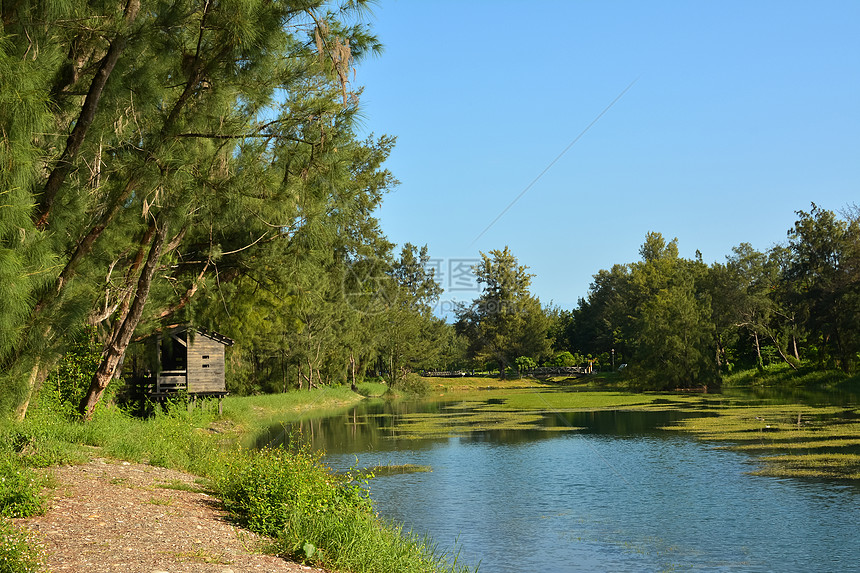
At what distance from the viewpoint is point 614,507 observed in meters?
15.0

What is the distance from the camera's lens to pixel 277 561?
25.0 ft

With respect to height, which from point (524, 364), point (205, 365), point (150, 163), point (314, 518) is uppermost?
point (150, 163)

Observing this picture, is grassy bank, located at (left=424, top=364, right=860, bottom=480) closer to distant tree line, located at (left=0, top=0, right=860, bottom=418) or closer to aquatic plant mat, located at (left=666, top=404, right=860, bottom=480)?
aquatic plant mat, located at (left=666, top=404, right=860, bottom=480)

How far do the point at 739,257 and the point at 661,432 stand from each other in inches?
1696

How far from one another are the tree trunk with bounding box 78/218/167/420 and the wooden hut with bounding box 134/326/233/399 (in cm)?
1272

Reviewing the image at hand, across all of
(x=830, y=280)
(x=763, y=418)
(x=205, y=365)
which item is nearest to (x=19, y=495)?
(x=205, y=365)

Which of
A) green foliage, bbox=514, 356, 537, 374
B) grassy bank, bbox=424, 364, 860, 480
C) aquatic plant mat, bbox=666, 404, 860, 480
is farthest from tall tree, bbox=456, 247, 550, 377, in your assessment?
aquatic plant mat, bbox=666, 404, 860, 480

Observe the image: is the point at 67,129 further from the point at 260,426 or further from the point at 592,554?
the point at 260,426

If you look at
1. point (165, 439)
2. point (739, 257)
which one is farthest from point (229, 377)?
point (739, 257)

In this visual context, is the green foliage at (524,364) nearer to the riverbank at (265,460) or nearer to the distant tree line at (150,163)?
the riverbank at (265,460)

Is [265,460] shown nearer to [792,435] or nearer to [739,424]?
[792,435]

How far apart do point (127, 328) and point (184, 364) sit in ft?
53.6

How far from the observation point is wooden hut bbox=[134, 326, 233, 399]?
2702cm

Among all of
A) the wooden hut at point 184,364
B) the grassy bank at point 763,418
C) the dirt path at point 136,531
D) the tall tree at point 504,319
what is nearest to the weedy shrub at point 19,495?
the dirt path at point 136,531
